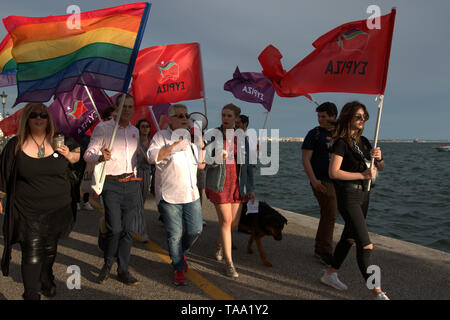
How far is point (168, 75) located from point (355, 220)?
401 cm

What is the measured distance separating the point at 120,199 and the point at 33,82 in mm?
1706

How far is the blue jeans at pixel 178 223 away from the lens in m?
3.86

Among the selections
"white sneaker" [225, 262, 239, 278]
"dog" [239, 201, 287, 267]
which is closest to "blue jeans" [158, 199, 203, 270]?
"white sneaker" [225, 262, 239, 278]

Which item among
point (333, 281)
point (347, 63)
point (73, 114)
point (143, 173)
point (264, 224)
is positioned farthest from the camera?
point (73, 114)

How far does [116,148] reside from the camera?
3859mm

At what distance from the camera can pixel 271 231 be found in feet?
15.4

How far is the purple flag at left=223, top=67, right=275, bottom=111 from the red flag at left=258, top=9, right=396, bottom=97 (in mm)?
3721

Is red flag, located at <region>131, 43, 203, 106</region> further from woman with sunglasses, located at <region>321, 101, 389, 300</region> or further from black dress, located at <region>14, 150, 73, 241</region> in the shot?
woman with sunglasses, located at <region>321, 101, 389, 300</region>

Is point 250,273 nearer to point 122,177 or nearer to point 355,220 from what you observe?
point 355,220

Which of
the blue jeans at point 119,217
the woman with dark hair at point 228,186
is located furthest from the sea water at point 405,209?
the blue jeans at point 119,217

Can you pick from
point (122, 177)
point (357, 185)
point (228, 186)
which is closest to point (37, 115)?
point (122, 177)

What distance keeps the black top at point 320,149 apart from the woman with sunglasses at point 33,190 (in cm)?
304

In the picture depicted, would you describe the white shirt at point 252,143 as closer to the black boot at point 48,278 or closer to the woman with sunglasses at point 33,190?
the woman with sunglasses at point 33,190
